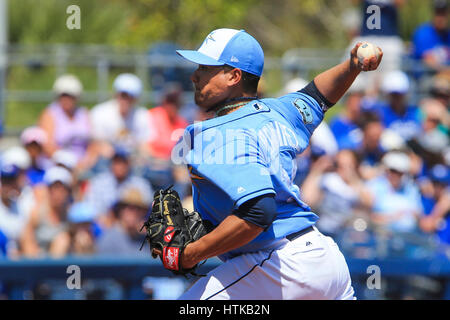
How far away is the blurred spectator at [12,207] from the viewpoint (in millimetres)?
6707

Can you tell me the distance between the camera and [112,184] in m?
7.23

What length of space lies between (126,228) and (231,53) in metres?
3.48

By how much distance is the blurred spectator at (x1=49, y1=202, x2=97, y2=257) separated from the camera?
6.58 metres

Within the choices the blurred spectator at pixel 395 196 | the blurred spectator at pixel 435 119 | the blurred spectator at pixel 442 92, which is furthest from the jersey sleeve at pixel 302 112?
the blurred spectator at pixel 442 92

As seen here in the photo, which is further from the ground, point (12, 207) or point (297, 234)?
point (297, 234)

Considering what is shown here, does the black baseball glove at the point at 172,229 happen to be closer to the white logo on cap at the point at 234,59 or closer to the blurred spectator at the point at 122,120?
the white logo on cap at the point at 234,59

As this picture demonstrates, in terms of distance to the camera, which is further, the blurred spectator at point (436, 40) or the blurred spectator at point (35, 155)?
the blurred spectator at point (436, 40)

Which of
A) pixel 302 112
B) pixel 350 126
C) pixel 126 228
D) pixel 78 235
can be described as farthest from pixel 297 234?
pixel 350 126

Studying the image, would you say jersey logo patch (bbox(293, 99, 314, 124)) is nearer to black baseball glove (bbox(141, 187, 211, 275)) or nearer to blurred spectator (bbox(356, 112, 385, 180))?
black baseball glove (bbox(141, 187, 211, 275))

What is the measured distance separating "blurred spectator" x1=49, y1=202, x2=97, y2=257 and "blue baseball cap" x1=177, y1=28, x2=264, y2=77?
3.32 metres

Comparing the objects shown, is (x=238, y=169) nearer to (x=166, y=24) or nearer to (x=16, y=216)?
(x=16, y=216)

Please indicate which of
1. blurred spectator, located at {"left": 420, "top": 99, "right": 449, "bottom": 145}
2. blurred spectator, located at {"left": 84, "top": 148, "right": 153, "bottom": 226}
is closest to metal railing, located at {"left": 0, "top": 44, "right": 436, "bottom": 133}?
blurred spectator, located at {"left": 420, "top": 99, "right": 449, "bottom": 145}
